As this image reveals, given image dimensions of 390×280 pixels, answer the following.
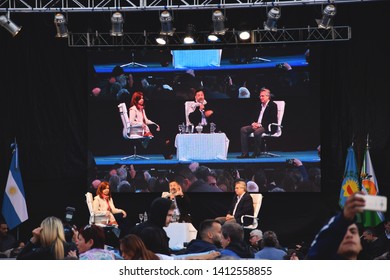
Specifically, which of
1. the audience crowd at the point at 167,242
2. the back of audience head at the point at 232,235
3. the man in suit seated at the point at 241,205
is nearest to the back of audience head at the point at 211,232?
the audience crowd at the point at 167,242

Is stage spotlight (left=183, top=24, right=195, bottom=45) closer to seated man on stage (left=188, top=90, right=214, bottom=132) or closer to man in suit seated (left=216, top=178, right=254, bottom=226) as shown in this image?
seated man on stage (left=188, top=90, right=214, bottom=132)

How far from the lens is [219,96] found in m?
12.7

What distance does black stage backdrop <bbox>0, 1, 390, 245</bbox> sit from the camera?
1277 centimetres

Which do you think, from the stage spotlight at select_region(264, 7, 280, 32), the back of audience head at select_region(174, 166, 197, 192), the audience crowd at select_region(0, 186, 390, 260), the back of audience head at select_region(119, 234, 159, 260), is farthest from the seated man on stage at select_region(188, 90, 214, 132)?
the back of audience head at select_region(119, 234, 159, 260)

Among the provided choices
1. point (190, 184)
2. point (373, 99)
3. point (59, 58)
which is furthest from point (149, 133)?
point (373, 99)

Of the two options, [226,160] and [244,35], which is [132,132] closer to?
[226,160]

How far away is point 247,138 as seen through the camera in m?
12.7

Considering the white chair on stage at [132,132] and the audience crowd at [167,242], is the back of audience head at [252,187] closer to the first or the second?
the white chair on stage at [132,132]

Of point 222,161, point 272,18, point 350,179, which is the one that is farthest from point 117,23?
point 350,179

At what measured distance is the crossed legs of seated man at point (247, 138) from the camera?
1265 cm

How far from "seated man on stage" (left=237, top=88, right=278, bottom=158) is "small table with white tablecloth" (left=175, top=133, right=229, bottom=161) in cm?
28

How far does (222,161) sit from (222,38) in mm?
1909

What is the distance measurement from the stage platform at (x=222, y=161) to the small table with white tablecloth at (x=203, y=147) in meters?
0.08
